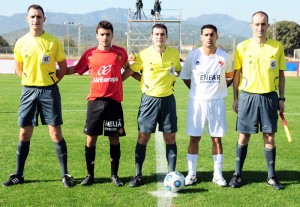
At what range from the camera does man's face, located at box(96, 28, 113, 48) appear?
481 cm

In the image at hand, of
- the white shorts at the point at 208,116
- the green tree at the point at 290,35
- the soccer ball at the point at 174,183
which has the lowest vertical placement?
the soccer ball at the point at 174,183

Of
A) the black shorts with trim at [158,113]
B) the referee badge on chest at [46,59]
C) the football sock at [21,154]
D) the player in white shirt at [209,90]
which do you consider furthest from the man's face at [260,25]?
the football sock at [21,154]

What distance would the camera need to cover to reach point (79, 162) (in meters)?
6.06

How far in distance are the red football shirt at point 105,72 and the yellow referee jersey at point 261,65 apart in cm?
153

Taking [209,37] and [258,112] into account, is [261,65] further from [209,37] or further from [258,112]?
[209,37]

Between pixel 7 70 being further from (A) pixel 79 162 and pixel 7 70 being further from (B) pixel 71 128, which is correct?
(A) pixel 79 162

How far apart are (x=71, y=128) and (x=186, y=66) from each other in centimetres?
441

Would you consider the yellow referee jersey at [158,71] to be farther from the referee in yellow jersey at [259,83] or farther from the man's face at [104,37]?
the referee in yellow jersey at [259,83]

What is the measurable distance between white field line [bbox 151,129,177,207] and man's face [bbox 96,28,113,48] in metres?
1.87

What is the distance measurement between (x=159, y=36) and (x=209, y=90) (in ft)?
2.99

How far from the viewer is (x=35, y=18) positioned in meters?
4.73

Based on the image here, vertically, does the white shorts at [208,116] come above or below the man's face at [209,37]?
below

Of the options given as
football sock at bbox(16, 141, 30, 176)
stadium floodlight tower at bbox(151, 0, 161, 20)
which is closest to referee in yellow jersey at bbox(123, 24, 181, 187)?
football sock at bbox(16, 141, 30, 176)

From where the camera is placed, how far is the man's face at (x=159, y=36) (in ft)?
16.0
